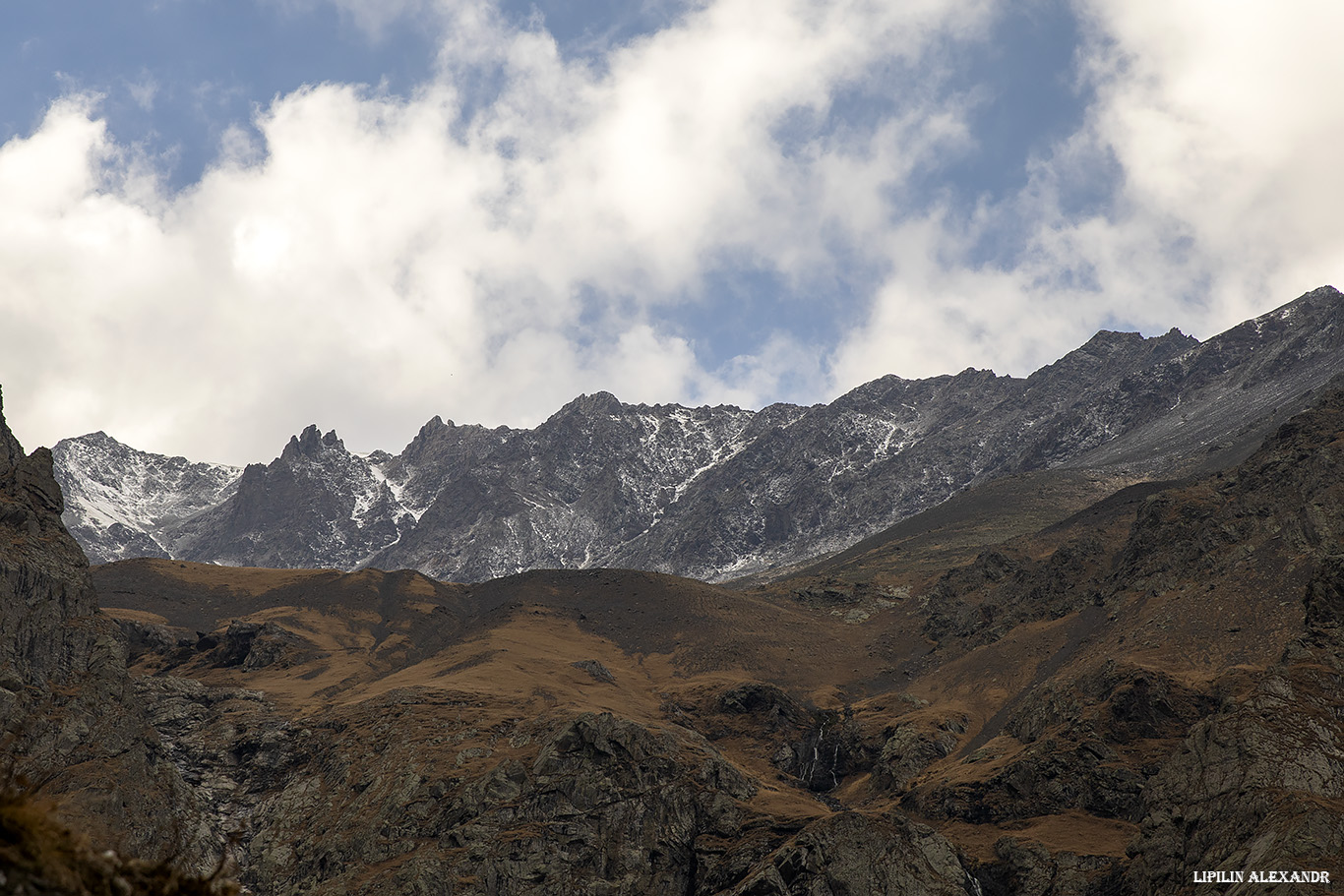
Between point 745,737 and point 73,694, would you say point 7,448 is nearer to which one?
point 73,694

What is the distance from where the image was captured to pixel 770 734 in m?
84.3

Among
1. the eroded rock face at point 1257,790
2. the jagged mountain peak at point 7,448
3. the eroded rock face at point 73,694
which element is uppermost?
the jagged mountain peak at point 7,448

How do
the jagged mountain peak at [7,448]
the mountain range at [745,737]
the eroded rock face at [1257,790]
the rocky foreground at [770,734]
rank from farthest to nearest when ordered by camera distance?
the jagged mountain peak at [7,448], the rocky foreground at [770,734], the mountain range at [745,737], the eroded rock face at [1257,790]

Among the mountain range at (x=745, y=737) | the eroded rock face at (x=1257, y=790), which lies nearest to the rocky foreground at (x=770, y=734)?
the eroded rock face at (x=1257, y=790)

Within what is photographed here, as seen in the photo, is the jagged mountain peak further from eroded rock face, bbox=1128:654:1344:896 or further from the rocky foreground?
eroded rock face, bbox=1128:654:1344:896

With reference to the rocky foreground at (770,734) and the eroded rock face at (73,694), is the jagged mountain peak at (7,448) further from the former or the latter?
the eroded rock face at (73,694)

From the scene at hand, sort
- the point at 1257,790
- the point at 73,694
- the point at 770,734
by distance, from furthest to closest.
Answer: the point at 770,734 < the point at 73,694 < the point at 1257,790

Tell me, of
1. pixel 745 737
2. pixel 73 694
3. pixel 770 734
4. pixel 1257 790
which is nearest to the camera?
Result: pixel 1257 790

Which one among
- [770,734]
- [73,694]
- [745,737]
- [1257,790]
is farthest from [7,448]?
[1257,790]

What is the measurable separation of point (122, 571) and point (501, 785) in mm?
97517

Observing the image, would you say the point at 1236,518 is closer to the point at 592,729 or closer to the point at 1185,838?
the point at 1185,838

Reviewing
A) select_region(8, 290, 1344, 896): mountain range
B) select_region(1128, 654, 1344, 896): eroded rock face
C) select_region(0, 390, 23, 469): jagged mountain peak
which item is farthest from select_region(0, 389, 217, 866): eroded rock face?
select_region(1128, 654, 1344, 896): eroded rock face

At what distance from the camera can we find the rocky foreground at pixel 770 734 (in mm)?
45594

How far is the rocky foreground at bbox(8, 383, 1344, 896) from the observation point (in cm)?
4559
